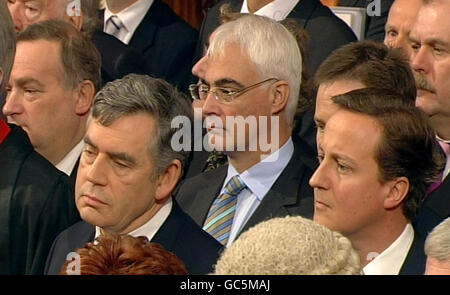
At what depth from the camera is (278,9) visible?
18.1ft

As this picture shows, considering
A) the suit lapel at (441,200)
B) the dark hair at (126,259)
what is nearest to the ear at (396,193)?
the suit lapel at (441,200)

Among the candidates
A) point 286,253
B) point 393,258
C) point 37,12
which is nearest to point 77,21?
point 37,12

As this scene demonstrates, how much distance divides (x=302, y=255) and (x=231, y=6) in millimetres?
2665

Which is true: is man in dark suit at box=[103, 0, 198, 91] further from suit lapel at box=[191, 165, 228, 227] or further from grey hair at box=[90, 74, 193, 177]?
grey hair at box=[90, 74, 193, 177]

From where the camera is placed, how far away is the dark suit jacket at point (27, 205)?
180 inches

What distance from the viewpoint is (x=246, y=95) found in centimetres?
486

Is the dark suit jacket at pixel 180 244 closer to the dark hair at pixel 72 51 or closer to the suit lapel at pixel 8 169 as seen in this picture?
the suit lapel at pixel 8 169

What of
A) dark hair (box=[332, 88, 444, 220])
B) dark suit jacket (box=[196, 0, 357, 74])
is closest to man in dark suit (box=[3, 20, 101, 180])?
dark suit jacket (box=[196, 0, 357, 74])

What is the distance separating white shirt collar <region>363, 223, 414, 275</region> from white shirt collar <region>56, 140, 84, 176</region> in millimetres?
1382

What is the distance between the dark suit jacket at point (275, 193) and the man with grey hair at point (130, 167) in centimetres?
27

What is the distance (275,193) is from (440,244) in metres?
1.08

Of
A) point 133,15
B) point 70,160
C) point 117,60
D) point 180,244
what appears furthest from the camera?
point 133,15

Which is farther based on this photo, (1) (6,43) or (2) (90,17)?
(2) (90,17)

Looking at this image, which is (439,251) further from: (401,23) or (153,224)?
(401,23)
